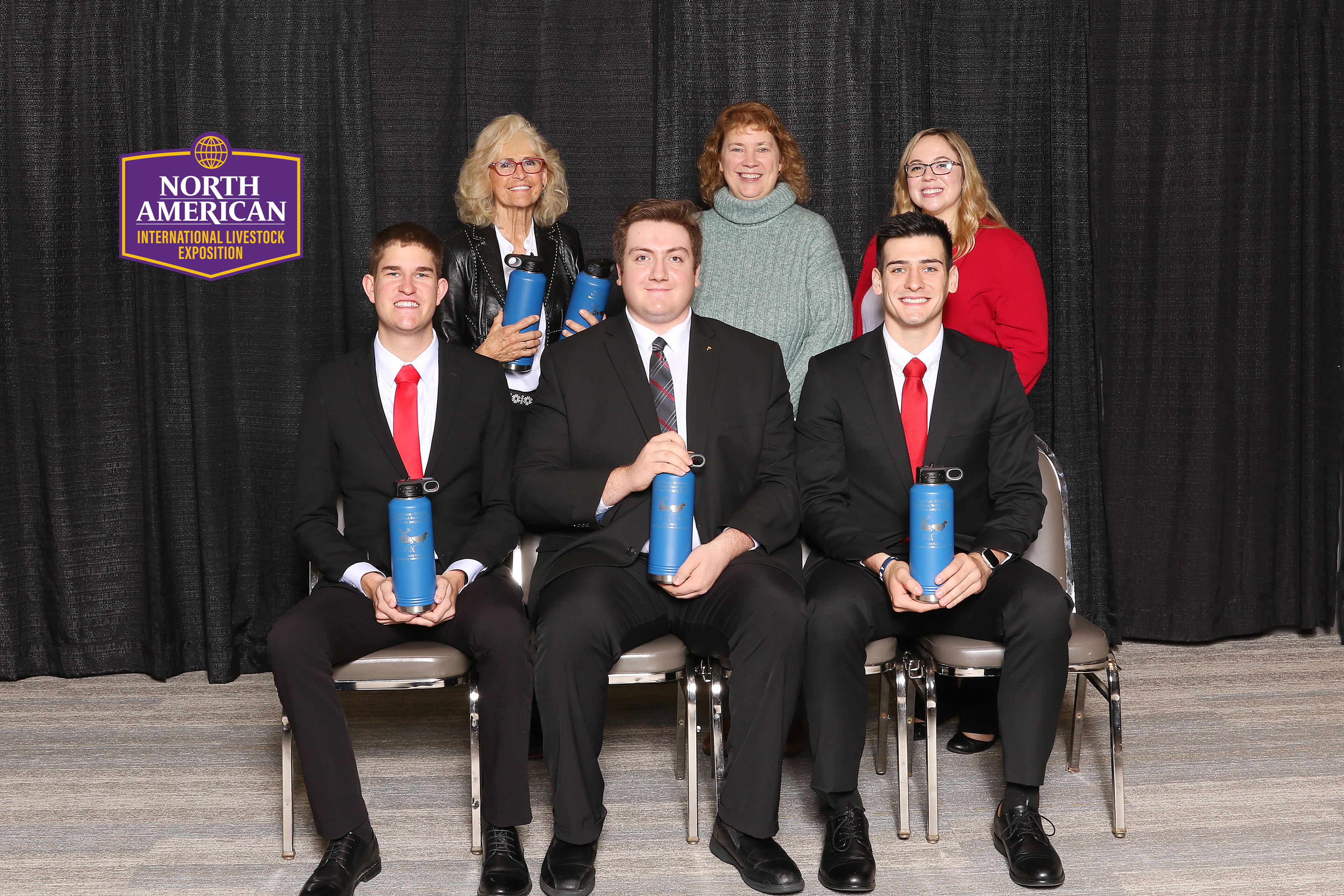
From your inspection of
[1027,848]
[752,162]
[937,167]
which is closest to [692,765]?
[1027,848]

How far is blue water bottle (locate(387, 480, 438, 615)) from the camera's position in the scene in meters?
2.29

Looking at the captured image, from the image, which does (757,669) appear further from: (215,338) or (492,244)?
(215,338)

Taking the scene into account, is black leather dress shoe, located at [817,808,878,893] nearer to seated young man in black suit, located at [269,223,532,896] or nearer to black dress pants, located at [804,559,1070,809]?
black dress pants, located at [804,559,1070,809]

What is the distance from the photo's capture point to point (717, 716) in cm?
259

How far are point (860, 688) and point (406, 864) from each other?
1105 mm

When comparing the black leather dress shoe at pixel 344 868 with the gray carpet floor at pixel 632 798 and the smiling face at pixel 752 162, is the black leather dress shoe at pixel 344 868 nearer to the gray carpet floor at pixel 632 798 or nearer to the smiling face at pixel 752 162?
the gray carpet floor at pixel 632 798

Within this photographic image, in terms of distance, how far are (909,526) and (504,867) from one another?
3.97 ft

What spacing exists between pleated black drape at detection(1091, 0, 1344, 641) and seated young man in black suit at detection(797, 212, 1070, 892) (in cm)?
152

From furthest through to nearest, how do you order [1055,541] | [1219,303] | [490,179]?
[1219,303]
[490,179]
[1055,541]

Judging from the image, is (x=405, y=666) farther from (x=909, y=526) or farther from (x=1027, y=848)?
(x=1027, y=848)

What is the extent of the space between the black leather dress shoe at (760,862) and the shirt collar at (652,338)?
3.67ft

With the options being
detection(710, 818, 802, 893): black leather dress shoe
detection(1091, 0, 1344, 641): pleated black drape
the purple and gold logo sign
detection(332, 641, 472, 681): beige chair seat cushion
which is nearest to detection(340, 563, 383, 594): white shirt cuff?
detection(332, 641, 472, 681): beige chair seat cushion

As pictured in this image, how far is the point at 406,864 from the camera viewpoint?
2479 mm

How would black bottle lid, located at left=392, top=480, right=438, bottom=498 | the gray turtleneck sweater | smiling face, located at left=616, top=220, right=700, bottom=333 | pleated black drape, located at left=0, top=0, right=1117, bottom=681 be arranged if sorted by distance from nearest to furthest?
black bottle lid, located at left=392, top=480, right=438, bottom=498, smiling face, located at left=616, top=220, right=700, bottom=333, the gray turtleneck sweater, pleated black drape, located at left=0, top=0, right=1117, bottom=681
